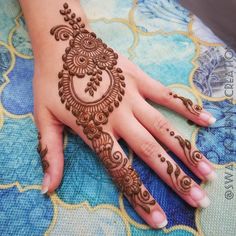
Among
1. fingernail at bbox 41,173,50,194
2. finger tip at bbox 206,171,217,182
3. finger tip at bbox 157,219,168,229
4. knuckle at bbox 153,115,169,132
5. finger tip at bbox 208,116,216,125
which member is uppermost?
finger tip at bbox 208,116,216,125

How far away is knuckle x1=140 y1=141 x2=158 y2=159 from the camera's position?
728 mm

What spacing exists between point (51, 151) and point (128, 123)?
0.62 ft

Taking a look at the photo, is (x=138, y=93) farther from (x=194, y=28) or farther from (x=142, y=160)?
(x=194, y=28)

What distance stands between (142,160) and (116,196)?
0.10m

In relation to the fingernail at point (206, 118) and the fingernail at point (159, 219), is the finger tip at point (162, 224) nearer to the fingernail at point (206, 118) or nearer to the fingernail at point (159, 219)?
the fingernail at point (159, 219)

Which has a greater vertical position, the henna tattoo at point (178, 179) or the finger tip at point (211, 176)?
the finger tip at point (211, 176)

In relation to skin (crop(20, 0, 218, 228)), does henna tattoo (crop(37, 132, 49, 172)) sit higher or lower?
lower

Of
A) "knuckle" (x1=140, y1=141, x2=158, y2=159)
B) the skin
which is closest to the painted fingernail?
the skin

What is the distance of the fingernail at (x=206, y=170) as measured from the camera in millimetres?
713

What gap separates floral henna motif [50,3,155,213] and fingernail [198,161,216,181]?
0.13 m

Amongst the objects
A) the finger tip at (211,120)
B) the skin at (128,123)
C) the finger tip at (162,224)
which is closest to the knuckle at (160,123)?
the skin at (128,123)

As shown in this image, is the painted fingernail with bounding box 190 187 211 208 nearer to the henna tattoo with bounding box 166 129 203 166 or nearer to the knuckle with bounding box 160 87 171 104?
the henna tattoo with bounding box 166 129 203 166

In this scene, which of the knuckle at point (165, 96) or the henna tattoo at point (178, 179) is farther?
the knuckle at point (165, 96)

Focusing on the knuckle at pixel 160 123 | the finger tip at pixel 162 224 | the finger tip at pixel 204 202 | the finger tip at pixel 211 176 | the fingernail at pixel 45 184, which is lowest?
the fingernail at pixel 45 184
